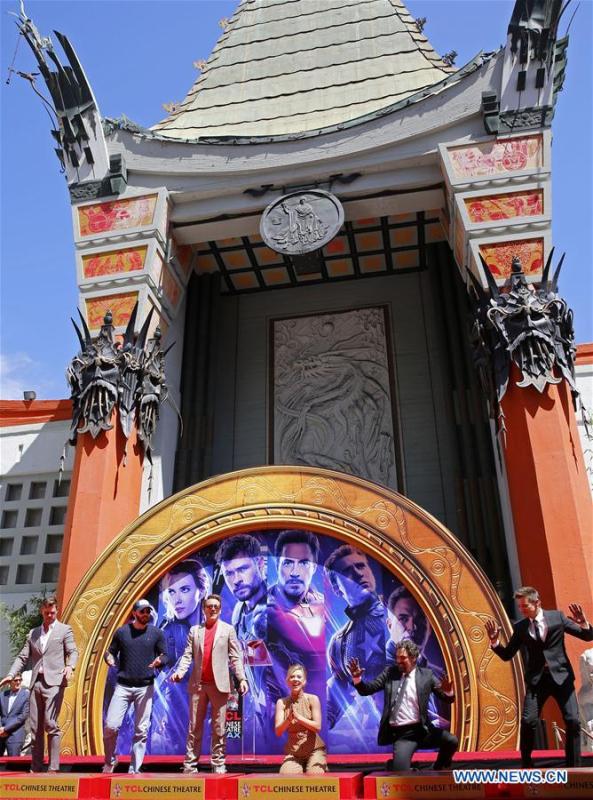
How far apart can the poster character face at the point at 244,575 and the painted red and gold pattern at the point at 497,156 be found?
8.80m

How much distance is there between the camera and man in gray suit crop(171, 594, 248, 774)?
20.3 ft

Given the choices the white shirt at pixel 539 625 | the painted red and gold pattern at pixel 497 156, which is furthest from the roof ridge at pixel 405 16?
the white shirt at pixel 539 625

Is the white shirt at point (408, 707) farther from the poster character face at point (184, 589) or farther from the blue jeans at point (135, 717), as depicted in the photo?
the poster character face at point (184, 589)

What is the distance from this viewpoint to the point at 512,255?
1344 cm

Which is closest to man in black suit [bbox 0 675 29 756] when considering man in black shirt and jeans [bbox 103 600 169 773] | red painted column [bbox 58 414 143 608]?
red painted column [bbox 58 414 143 608]

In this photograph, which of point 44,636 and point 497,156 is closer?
point 44,636

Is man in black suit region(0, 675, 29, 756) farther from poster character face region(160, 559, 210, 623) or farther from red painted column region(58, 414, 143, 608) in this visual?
red painted column region(58, 414, 143, 608)

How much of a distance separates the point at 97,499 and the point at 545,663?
29.3 feet

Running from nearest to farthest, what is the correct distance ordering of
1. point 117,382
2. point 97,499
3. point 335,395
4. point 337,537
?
1. point 337,537
2. point 97,499
3. point 117,382
4. point 335,395

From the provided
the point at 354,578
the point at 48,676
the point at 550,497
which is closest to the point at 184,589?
the point at 354,578

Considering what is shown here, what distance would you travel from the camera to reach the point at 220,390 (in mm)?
17969

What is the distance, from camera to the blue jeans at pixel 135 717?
6.18 metres

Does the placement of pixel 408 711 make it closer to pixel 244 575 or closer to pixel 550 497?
pixel 244 575

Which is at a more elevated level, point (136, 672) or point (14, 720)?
point (136, 672)
